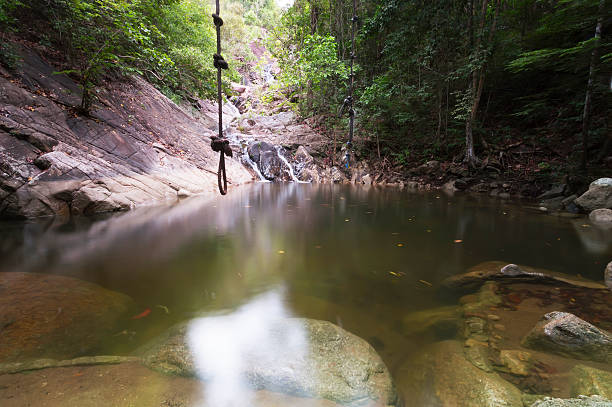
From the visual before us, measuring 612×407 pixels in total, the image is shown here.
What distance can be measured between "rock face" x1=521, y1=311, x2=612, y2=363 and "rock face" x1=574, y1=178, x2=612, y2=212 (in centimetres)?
525

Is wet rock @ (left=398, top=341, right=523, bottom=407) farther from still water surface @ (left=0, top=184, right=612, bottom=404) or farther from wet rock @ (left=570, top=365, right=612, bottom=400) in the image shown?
wet rock @ (left=570, top=365, right=612, bottom=400)

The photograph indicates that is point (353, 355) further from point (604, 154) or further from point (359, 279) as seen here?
point (604, 154)

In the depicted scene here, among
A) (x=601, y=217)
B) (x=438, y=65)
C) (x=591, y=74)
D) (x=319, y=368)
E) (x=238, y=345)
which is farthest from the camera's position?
(x=438, y=65)

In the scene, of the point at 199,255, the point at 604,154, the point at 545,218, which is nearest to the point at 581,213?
the point at 545,218

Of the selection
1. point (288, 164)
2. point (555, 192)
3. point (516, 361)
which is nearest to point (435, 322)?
point (516, 361)

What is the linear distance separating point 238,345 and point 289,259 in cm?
140

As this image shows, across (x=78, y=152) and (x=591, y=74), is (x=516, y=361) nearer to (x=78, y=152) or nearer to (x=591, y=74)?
(x=78, y=152)

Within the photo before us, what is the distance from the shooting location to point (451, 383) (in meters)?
1.23

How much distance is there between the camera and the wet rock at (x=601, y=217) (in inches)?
169

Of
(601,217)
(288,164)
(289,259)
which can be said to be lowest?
(289,259)

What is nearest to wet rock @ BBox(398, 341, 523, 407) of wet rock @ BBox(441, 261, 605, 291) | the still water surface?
the still water surface

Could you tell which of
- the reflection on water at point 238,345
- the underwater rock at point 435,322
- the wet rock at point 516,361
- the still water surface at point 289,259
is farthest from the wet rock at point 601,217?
the reflection on water at point 238,345

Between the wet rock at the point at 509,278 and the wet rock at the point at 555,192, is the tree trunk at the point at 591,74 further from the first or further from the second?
the wet rock at the point at 509,278

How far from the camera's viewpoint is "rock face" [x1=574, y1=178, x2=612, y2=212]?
483 centimetres
